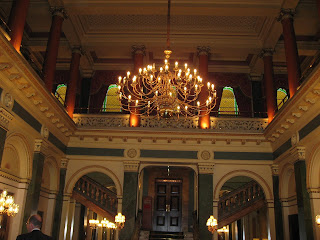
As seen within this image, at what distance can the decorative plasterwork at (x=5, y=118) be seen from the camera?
8.12 m

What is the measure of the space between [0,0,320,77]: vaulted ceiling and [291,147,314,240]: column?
5112 mm

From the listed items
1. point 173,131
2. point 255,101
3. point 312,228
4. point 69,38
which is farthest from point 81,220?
point 312,228

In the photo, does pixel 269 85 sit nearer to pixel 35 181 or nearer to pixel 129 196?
pixel 129 196

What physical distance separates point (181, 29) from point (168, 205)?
317 inches

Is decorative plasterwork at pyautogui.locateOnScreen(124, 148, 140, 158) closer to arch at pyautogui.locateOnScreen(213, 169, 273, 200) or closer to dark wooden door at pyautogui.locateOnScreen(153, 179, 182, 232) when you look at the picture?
arch at pyautogui.locateOnScreen(213, 169, 273, 200)

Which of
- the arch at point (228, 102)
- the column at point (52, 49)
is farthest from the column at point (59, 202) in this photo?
the arch at point (228, 102)

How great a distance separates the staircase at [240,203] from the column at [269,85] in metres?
2.79

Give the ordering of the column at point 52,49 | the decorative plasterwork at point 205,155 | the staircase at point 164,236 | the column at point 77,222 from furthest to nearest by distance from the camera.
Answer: the column at point 77,222
the staircase at point 164,236
the decorative plasterwork at point 205,155
the column at point 52,49

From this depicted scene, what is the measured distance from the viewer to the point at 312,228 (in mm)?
9344

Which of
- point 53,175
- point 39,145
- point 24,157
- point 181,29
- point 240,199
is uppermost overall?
point 181,29

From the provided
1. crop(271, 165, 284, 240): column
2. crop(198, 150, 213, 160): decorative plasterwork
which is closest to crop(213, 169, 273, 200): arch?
crop(271, 165, 284, 240): column

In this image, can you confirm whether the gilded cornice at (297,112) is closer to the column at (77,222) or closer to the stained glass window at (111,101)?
the stained glass window at (111,101)

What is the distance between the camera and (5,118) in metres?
8.27

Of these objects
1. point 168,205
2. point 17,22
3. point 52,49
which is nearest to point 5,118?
point 17,22
